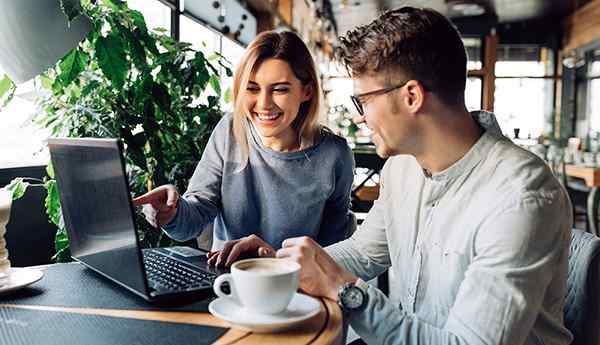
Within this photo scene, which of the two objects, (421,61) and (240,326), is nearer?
(240,326)

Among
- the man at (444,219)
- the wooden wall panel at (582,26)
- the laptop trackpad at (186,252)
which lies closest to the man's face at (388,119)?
the man at (444,219)

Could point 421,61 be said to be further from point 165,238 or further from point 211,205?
point 165,238

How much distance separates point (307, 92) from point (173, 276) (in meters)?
0.91

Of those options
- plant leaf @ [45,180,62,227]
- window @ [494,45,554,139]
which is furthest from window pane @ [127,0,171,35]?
window @ [494,45,554,139]

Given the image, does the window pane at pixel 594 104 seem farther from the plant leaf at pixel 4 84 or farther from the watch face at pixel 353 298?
the watch face at pixel 353 298

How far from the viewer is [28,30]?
160 cm

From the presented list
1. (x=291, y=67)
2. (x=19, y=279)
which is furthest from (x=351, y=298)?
(x=291, y=67)

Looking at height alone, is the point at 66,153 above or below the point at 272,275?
above

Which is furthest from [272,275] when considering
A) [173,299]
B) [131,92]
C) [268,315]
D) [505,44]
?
[505,44]

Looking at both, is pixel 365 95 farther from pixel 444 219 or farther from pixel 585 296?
pixel 585 296

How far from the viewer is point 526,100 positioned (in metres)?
11.6

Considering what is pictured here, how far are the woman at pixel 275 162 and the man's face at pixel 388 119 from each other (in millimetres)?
640

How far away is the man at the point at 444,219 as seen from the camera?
977 millimetres

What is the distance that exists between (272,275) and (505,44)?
1173cm
